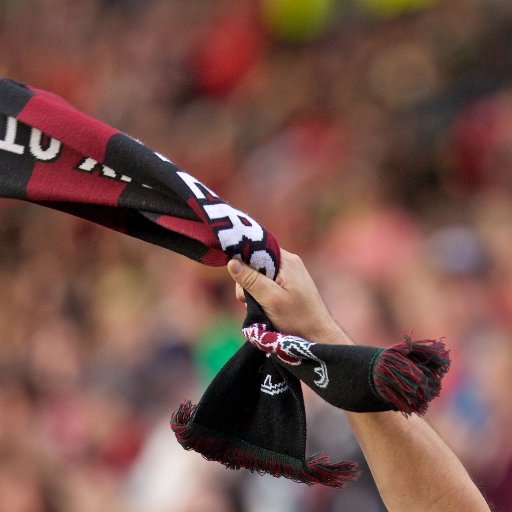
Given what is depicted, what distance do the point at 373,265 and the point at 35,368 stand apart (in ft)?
4.91

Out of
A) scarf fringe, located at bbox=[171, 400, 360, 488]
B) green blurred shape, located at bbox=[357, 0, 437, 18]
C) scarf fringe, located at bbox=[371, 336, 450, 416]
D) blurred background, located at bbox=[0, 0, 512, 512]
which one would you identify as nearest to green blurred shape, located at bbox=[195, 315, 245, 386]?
blurred background, located at bbox=[0, 0, 512, 512]

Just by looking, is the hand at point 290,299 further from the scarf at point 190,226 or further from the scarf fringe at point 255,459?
the scarf fringe at point 255,459

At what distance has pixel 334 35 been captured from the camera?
4527mm

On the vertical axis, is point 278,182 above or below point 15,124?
above

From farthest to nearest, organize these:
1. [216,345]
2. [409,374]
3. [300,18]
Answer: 1. [300,18]
2. [216,345]
3. [409,374]

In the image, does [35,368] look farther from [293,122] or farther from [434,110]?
[434,110]

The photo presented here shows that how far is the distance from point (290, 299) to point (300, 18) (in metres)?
3.47

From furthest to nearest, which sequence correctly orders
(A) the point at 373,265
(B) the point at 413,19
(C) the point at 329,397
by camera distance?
(B) the point at 413,19
(A) the point at 373,265
(C) the point at 329,397

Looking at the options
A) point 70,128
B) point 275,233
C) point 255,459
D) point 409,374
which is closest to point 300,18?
point 275,233

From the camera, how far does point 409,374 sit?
3.69 ft

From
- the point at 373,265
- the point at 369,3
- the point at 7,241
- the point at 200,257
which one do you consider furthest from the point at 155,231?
the point at 7,241

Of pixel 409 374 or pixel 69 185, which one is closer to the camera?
pixel 409 374

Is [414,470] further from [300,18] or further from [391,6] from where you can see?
[300,18]

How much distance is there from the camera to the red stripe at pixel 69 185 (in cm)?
136
